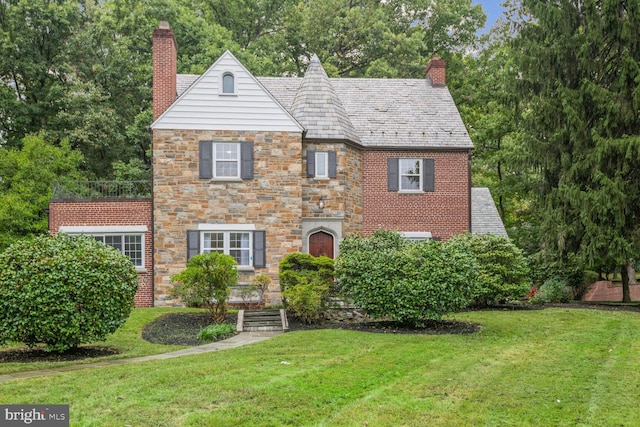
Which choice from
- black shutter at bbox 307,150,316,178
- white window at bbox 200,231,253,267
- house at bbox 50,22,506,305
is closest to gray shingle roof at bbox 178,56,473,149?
house at bbox 50,22,506,305

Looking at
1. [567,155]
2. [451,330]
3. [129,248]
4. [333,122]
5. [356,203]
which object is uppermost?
[333,122]

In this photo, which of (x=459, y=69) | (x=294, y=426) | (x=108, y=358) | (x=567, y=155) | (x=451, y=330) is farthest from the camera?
(x=459, y=69)

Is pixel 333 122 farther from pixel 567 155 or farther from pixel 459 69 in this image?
pixel 459 69

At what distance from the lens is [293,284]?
15.6 meters

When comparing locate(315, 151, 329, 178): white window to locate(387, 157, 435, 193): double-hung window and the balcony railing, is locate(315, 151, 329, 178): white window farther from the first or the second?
the balcony railing

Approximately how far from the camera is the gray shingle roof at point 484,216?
23438mm

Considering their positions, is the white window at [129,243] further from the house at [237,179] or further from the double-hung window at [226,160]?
the double-hung window at [226,160]

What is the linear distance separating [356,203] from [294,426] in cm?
1442

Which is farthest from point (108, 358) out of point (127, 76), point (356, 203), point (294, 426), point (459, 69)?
point (459, 69)

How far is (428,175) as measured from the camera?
20812 mm

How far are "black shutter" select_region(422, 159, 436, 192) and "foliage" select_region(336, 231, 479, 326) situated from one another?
22.5 feet

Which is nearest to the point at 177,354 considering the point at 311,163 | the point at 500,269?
the point at 311,163

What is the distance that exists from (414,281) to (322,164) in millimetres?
7354

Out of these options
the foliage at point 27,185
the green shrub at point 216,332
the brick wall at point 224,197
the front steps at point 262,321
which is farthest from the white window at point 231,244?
the foliage at point 27,185
